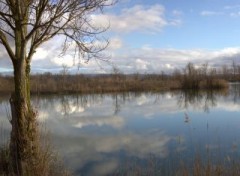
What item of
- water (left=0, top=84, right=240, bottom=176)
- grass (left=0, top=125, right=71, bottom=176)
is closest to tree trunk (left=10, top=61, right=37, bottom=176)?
grass (left=0, top=125, right=71, bottom=176)

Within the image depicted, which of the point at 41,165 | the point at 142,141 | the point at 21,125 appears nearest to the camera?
the point at 41,165

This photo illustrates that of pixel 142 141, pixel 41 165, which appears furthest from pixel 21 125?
pixel 142 141

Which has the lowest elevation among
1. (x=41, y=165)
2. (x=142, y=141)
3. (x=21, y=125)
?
(x=142, y=141)

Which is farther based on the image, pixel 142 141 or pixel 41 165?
pixel 142 141

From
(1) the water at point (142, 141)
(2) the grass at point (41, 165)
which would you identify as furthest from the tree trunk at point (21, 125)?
(1) the water at point (142, 141)

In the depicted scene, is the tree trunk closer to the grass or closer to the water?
the grass

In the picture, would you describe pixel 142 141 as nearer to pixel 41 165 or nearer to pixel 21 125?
pixel 21 125

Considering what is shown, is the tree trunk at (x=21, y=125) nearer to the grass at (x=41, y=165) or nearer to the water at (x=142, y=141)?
the grass at (x=41, y=165)

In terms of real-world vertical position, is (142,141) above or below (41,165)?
below

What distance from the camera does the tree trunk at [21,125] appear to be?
16.2 ft

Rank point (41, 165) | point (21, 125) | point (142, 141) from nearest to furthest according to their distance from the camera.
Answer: point (41, 165) → point (21, 125) → point (142, 141)

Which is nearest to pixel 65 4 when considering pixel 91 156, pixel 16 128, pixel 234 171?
pixel 16 128

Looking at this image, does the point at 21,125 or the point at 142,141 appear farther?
the point at 142,141

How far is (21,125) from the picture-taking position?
4.96m
